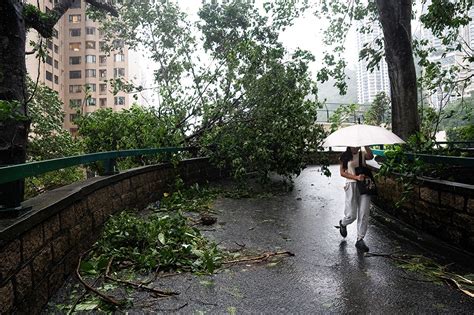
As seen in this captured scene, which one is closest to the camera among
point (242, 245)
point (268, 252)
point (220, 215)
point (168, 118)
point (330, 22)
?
point (268, 252)

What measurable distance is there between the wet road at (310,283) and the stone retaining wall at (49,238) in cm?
85

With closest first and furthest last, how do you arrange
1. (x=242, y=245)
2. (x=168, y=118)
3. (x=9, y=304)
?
(x=9, y=304) → (x=242, y=245) → (x=168, y=118)

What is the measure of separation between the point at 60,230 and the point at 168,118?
21.9 feet

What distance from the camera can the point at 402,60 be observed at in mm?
7746

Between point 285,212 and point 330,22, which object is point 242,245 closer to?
point 285,212

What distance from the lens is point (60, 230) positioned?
3316 millimetres

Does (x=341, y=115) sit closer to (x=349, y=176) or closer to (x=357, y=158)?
(x=357, y=158)

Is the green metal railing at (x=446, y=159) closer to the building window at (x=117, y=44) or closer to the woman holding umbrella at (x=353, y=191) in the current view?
the woman holding umbrella at (x=353, y=191)

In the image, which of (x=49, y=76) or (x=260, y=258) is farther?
(x=49, y=76)

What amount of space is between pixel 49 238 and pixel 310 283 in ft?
8.79

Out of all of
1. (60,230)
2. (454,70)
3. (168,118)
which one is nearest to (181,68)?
(168,118)

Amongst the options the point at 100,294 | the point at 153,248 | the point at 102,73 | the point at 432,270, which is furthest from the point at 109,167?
the point at 102,73

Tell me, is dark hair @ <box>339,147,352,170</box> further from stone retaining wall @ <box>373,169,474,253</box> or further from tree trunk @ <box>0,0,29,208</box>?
tree trunk @ <box>0,0,29,208</box>

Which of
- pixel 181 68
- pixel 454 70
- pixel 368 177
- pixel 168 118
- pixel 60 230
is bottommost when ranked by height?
pixel 60 230
